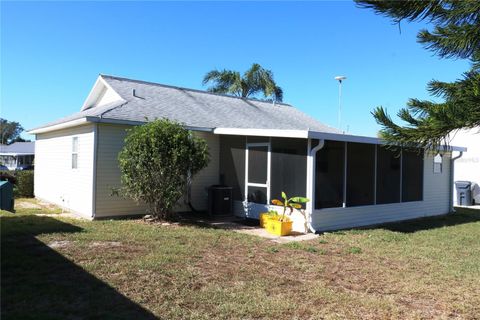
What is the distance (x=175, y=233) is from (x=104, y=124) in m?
4.05

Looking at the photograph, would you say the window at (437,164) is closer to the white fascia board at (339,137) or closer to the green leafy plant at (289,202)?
the white fascia board at (339,137)

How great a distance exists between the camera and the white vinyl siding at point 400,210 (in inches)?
415

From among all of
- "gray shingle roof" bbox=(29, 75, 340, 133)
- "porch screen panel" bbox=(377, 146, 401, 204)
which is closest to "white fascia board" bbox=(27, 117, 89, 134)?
"gray shingle roof" bbox=(29, 75, 340, 133)

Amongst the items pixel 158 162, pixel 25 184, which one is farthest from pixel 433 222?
pixel 25 184

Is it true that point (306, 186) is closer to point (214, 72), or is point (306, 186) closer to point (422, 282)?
point (422, 282)

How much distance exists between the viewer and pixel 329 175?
10703 mm

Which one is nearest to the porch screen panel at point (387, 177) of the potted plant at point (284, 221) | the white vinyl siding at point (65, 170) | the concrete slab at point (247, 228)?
the potted plant at point (284, 221)

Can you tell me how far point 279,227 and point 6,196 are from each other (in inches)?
282

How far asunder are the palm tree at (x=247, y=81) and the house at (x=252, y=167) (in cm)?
1288

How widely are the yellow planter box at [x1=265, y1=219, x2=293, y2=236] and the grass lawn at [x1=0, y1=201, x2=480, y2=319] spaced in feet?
2.88

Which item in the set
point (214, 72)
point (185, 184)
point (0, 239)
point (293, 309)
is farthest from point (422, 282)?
point (214, 72)

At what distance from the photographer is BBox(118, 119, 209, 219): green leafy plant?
10109 mm

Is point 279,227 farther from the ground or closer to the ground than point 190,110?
closer to the ground

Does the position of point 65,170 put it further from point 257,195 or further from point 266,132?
point 266,132
